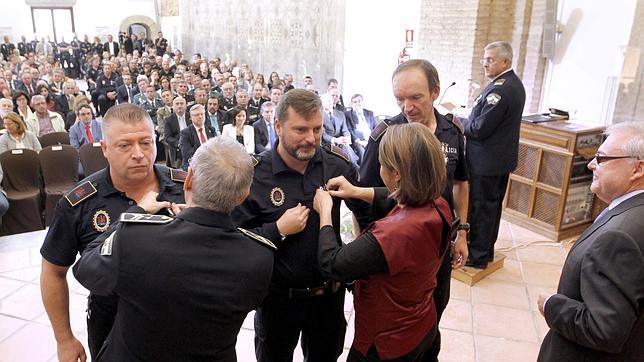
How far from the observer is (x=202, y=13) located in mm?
18375

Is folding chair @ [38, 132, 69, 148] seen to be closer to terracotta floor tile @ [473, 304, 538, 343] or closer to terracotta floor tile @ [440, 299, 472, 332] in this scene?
terracotta floor tile @ [440, 299, 472, 332]

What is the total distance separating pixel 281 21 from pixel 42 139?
8415mm

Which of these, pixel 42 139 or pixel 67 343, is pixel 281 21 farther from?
pixel 67 343

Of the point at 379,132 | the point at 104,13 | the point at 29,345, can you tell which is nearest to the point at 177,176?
the point at 379,132

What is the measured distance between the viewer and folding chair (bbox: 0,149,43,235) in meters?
4.77

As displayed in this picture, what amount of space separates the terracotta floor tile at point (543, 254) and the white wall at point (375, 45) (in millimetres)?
4463

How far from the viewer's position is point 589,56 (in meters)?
5.27

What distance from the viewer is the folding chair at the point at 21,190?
4773mm

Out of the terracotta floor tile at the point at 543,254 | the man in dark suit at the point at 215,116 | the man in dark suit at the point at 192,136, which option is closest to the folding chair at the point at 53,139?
the man in dark suit at the point at 192,136

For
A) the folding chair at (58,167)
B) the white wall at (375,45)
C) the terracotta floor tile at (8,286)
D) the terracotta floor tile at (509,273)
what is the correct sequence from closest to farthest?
the terracotta floor tile at (8,286)
the terracotta floor tile at (509,273)
the folding chair at (58,167)
the white wall at (375,45)

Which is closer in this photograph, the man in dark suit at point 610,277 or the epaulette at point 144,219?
the epaulette at point 144,219

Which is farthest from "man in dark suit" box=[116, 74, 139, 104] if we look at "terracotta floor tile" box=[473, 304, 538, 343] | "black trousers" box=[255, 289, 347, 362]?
"black trousers" box=[255, 289, 347, 362]

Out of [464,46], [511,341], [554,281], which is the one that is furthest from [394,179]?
[464,46]

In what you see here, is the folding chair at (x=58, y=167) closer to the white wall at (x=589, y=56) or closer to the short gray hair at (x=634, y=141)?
the short gray hair at (x=634, y=141)
